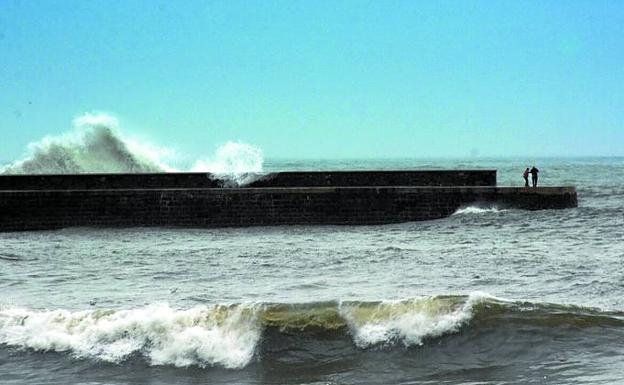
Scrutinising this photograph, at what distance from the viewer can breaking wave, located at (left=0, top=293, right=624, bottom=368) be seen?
23.9 ft

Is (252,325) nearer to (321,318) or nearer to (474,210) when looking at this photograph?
(321,318)

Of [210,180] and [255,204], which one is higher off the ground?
[210,180]

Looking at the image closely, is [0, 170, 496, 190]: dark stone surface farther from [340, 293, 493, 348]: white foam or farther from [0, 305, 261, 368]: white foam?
[0, 305, 261, 368]: white foam

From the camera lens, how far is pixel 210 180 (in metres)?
22.7

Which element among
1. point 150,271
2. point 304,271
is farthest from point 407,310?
point 150,271

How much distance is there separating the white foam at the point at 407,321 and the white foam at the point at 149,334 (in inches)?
36.5

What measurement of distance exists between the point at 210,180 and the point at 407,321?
15571 mm

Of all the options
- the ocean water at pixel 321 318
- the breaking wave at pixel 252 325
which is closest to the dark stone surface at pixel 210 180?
the ocean water at pixel 321 318

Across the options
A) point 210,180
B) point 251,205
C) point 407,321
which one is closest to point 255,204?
point 251,205

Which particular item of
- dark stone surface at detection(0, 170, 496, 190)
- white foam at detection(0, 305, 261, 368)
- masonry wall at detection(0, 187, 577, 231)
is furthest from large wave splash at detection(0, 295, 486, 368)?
dark stone surface at detection(0, 170, 496, 190)

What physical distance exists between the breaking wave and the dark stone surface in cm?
1393

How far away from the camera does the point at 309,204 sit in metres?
19.6

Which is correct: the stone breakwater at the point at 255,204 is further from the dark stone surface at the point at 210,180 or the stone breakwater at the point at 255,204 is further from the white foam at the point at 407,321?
the white foam at the point at 407,321

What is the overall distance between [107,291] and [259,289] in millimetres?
1826
